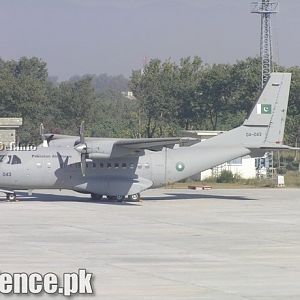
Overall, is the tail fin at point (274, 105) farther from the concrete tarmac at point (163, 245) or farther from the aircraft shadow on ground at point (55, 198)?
the aircraft shadow on ground at point (55, 198)

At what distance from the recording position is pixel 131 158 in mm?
36500

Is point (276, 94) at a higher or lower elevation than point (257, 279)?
higher

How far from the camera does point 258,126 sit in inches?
1492

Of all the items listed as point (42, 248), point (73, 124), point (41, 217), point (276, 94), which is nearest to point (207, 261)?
point (42, 248)

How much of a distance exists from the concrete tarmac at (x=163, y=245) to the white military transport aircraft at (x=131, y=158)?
947 mm

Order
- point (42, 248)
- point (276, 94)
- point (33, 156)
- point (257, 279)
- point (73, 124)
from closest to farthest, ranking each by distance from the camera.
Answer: point (257, 279) → point (42, 248) → point (33, 156) → point (276, 94) → point (73, 124)

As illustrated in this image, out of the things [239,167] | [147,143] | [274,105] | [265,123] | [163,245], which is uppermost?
[274,105]

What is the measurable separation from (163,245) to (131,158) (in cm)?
1552

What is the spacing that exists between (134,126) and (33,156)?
45.9 meters

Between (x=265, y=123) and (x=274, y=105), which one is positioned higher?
(x=274, y=105)

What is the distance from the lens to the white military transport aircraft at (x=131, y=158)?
35.5m

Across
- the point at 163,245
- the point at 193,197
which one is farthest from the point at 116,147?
the point at 163,245

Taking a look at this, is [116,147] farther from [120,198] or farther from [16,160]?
[16,160]

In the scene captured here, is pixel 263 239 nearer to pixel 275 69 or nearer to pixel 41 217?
pixel 41 217
